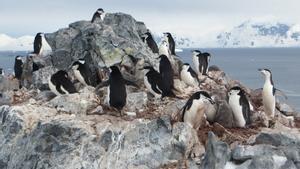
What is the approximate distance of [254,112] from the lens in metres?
13.9

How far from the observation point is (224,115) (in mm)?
12711

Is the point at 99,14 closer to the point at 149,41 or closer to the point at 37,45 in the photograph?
the point at 149,41

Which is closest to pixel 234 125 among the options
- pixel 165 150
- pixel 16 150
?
pixel 165 150

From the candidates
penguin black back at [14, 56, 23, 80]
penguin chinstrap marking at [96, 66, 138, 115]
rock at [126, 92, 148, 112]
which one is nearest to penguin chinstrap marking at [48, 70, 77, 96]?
penguin chinstrap marking at [96, 66, 138, 115]

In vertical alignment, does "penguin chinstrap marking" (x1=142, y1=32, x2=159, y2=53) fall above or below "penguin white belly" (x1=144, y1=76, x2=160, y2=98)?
above

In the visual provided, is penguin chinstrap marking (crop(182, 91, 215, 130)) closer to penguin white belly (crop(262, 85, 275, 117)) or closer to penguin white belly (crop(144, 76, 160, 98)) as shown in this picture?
penguin white belly (crop(144, 76, 160, 98))

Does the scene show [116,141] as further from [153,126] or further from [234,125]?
[234,125]

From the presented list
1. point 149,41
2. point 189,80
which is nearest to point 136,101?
point 189,80

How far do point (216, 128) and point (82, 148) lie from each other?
2.88 metres

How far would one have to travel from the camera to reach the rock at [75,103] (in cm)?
1277

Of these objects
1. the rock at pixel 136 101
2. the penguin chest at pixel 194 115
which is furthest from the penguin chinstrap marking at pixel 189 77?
the penguin chest at pixel 194 115

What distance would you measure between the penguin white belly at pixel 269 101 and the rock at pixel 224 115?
2213 mm

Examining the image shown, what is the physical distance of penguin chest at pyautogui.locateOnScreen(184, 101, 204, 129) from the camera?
473 inches

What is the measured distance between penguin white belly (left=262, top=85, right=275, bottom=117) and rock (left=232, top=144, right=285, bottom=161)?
16.5 ft
